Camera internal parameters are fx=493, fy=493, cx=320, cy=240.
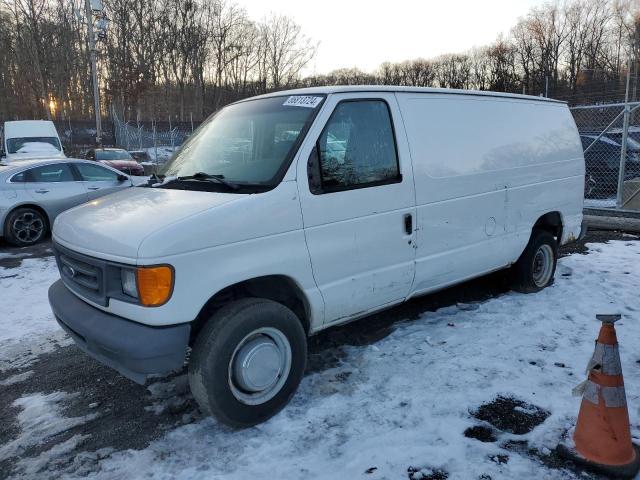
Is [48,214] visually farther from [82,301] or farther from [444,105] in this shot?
[444,105]

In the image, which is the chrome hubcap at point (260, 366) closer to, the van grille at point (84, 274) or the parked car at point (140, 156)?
the van grille at point (84, 274)

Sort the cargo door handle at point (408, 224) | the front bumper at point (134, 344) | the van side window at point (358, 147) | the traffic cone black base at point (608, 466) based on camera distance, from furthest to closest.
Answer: the cargo door handle at point (408, 224), the van side window at point (358, 147), the front bumper at point (134, 344), the traffic cone black base at point (608, 466)

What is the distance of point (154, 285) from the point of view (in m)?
2.68

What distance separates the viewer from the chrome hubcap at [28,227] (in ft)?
29.4

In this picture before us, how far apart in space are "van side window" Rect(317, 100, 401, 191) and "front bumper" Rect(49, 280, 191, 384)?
1392 millimetres

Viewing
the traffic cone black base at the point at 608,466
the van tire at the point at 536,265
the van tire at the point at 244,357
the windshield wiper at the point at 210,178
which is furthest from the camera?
the van tire at the point at 536,265

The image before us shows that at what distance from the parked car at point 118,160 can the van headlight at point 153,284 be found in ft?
53.7

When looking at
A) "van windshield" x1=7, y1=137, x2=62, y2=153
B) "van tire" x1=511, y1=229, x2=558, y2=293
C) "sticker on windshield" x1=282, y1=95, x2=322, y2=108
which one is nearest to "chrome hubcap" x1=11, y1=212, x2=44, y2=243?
"sticker on windshield" x1=282, y1=95, x2=322, y2=108

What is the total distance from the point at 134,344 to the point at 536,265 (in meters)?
4.54

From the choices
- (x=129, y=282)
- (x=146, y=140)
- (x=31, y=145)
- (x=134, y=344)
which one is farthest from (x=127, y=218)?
(x=146, y=140)

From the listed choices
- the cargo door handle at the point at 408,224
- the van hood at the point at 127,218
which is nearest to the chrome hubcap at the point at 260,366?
the van hood at the point at 127,218

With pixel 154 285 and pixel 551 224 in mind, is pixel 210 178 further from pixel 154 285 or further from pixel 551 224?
pixel 551 224

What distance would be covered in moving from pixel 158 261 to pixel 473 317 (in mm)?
3355

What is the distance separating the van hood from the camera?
2.78 metres
